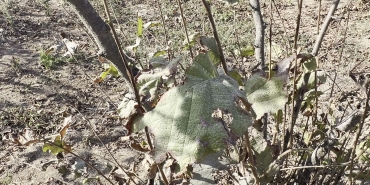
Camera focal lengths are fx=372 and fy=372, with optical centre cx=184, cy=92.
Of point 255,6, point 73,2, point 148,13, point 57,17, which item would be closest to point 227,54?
point 148,13

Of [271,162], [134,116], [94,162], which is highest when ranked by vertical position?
[134,116]

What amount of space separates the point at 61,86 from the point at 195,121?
3451 mm

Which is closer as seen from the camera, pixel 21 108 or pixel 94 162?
pixel 94 162

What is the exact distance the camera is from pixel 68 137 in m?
3.33

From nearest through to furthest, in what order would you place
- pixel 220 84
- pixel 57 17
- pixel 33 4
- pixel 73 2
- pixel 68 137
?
pixel 220 84 → pixel 73 2 → pixel 68 137 → pixel 57 17 → pixel 33 4

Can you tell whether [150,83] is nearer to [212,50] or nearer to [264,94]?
[212,50]

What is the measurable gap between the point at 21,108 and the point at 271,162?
2.95m

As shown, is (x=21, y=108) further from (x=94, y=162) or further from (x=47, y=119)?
(x=94, y=162)

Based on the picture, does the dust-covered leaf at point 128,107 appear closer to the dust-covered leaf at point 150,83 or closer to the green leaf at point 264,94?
the dust-covered leaf at point 150,83

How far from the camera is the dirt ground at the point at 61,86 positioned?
9.96 feet

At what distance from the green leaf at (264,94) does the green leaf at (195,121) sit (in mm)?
137

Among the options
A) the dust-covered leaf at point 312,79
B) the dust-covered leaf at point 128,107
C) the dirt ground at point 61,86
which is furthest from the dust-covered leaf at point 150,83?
the dirt ground at point 61,86

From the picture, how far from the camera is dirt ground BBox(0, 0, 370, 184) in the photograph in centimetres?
304

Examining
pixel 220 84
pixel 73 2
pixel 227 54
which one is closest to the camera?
pixel 220 84
